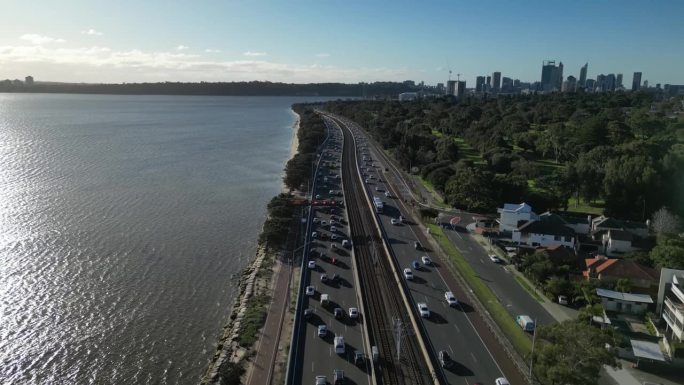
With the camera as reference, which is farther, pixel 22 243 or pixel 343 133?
pixel 343 133

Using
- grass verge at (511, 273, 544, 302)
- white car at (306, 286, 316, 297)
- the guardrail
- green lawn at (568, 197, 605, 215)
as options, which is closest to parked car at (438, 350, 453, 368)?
the guardrail

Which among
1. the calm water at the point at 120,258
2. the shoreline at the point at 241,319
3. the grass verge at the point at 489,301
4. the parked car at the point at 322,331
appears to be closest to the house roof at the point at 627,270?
the grass verge at the point at 489,301

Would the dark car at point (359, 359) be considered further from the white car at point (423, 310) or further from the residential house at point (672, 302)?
the residential house at point (672, 302)

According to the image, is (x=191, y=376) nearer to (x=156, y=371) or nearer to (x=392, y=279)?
(x=156, y=371)

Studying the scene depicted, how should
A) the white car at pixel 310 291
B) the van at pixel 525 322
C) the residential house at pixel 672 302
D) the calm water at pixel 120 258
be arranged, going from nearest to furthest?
the residential house at pixel 672 302 → the calm water at pixel 120 258 → the van at pixel 525 322 → the white car at pixel 310 291

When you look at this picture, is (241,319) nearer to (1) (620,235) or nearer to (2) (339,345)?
(2) (339,345)

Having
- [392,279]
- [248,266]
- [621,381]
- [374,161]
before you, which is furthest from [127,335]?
[374,161]
